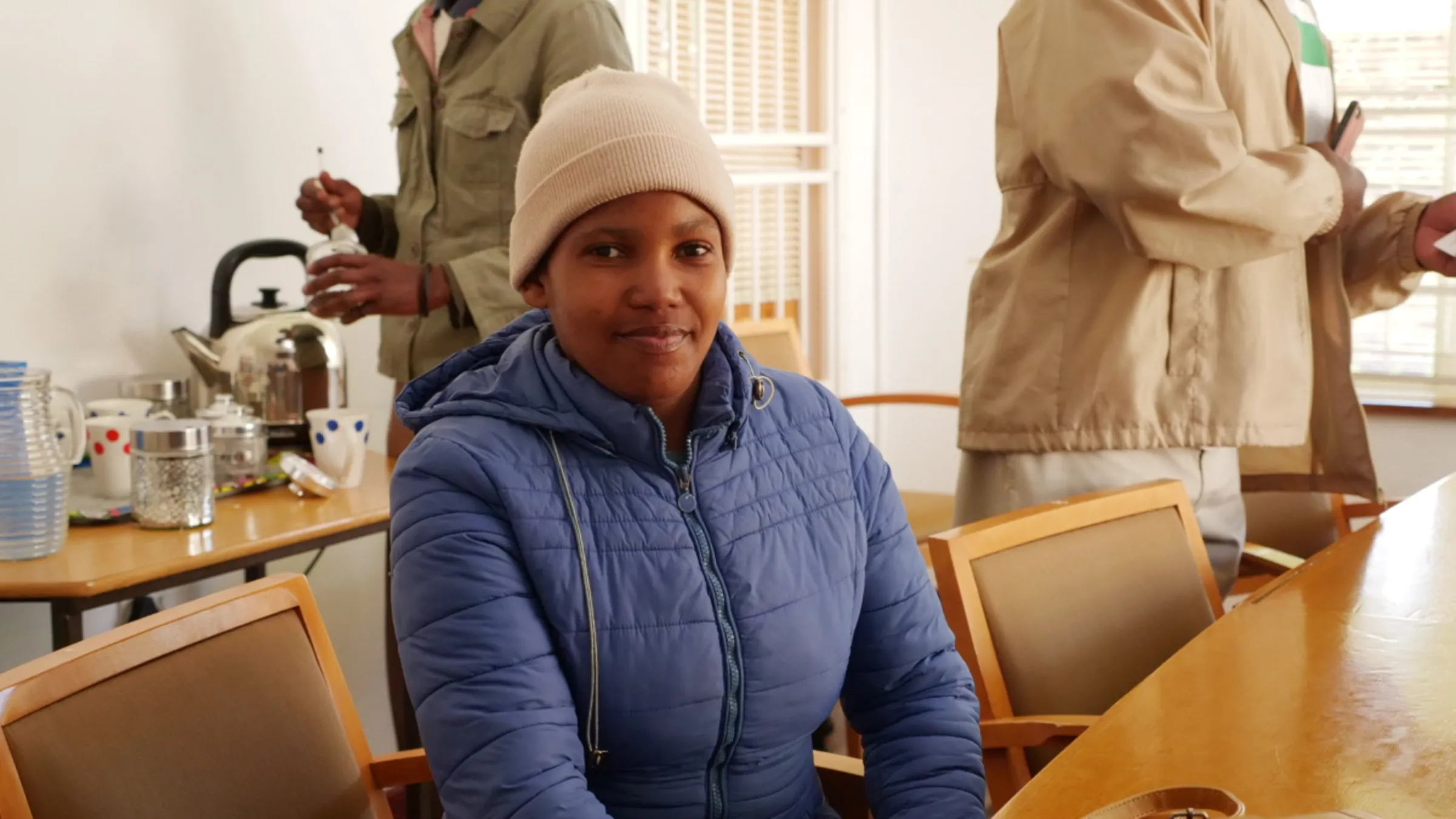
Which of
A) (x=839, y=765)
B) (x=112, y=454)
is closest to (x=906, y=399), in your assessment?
(x=112, y=454)

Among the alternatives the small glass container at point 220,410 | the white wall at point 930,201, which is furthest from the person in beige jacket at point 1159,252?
the white wall at point 930,201

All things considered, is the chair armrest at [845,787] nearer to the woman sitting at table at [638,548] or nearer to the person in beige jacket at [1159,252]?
the woman sitting at table at [638,548]

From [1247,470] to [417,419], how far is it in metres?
1.49

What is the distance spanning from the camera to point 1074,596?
4.84 feet

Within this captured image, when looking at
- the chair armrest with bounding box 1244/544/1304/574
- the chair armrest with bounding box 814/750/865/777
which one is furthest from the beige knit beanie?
the chair armrest with bounding box 1244/544/1304/574

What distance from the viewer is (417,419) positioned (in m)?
1.20

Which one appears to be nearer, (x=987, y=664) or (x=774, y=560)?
(x=774, y=560)

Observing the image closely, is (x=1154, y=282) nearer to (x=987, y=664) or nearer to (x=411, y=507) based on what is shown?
(x=987, y=664)

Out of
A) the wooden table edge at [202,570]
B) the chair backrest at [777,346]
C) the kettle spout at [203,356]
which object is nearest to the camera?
the wooden table edge at [202,570]

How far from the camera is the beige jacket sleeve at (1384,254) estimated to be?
2.01 meters

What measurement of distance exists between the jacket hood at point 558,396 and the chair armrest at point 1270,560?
1.57 metres

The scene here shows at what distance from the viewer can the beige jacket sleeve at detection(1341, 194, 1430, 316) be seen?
2.01 metres

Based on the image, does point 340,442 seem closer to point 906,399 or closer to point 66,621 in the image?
point 66,621

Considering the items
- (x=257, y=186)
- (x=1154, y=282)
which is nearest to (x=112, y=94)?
(x=257, y=186)
